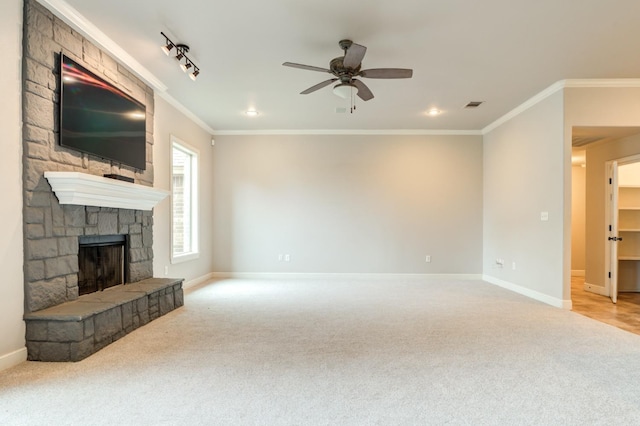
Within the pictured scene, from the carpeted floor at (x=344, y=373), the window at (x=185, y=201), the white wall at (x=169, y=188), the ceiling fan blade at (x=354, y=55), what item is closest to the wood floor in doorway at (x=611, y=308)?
the carpeted floor at (x=344, y=373)

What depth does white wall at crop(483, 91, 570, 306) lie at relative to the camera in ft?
14.8

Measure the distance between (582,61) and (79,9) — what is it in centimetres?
495

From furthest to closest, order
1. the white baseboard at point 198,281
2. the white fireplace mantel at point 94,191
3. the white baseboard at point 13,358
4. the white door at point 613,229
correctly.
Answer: the white baseboard at point 198,281
the white door at point 613,229
the white fireplace mantel at point 94,191
the white baseboard at point 13,358

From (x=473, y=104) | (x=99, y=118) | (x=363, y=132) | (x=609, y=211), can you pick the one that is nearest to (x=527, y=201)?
(x=609, y=211)

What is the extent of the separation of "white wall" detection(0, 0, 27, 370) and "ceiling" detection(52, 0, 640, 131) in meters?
0.50

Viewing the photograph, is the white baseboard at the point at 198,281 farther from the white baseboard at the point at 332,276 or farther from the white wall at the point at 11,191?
the white wall at the point at 11,191

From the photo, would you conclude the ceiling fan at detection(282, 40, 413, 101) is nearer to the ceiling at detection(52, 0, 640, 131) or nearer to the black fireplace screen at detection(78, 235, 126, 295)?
the ceiling at detection(52, 0, 640, 131)

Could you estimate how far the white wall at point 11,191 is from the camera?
2.45m

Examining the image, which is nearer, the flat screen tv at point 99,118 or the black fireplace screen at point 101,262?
the flat screen tv at point 99,118

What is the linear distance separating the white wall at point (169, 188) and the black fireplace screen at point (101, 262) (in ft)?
2.30

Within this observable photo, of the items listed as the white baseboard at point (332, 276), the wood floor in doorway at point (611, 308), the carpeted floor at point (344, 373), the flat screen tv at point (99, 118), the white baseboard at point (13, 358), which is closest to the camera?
the carpeted floor at point (344, 373)

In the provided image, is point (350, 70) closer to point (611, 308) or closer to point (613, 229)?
point (611, 308)

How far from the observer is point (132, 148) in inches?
157

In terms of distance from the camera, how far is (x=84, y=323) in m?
2.68
